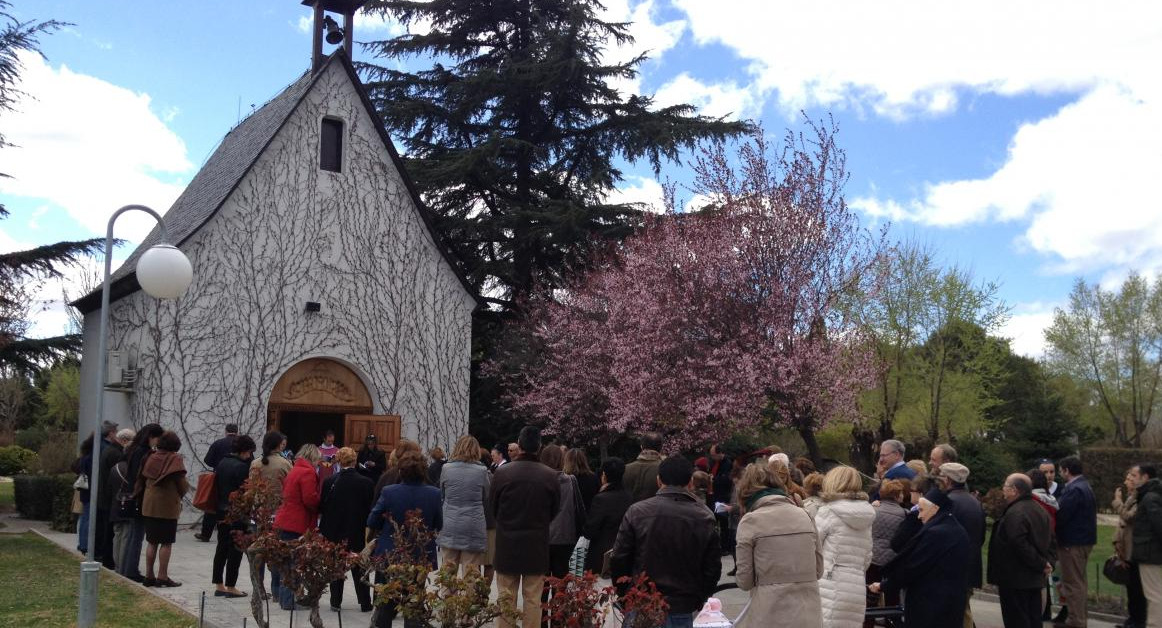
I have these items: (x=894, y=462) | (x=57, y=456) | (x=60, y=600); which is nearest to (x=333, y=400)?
(x=60, y=600)

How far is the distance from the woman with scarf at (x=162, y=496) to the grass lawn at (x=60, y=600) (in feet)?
1.53

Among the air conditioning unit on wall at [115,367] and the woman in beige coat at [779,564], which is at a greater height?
the air conditioning unit on wall at [115,367]

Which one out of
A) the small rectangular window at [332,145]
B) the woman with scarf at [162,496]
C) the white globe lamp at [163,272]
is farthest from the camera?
the small rectangular window at [332,145]

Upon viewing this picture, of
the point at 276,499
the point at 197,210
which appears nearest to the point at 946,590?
the point at 276,499

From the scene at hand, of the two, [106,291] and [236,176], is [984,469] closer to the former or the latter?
[236,176]

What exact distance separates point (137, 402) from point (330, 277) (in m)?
4.30

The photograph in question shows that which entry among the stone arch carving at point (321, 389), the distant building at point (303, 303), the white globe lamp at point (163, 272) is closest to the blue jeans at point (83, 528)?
the distant building at point (303, 303)

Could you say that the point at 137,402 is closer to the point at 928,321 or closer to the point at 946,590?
the point at 946,590

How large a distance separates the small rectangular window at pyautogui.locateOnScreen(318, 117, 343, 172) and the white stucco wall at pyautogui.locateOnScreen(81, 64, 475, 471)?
0.51 ft

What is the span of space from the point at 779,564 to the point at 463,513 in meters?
3.71

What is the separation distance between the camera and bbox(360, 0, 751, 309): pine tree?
1024 inches

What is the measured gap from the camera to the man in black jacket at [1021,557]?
28.8 feet

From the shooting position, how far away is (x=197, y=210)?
65.1ft

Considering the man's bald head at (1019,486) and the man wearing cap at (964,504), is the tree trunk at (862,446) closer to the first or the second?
the man's bald head at (1019,486)
